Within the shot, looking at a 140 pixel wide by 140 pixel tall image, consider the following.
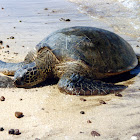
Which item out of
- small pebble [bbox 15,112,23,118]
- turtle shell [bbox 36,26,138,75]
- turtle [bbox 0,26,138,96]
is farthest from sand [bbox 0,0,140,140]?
turtle shell [bbox 36,26,138,75]

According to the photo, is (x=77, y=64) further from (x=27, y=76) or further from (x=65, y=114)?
(x=65, y=114)

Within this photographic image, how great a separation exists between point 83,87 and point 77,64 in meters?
0.43

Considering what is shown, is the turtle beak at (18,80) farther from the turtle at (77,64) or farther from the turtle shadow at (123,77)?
the turtle shadow at (123,77)

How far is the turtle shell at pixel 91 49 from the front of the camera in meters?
3.36

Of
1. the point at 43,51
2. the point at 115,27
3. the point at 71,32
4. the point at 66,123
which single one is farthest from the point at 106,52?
the point at 115,27

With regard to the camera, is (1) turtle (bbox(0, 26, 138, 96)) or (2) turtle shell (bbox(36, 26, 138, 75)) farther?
A: (2) turtle shell (bbox(36, 26, 138, 75))

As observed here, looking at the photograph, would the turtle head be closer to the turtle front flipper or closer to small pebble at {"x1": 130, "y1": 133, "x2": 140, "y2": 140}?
the turtle front flipper

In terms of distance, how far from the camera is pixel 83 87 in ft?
9.97

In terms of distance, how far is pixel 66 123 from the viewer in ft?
7.85

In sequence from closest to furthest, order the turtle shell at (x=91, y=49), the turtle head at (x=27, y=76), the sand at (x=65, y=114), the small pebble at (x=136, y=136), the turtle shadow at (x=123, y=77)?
1. the small pebble at (x=136, y=136)
2. the sand at (x=65, y=114)
3. the turtle head at (x=27, y=76)
4. the turtle shell at (x=91, y=49)
5. the turtle shadow at (x=123, y=77)

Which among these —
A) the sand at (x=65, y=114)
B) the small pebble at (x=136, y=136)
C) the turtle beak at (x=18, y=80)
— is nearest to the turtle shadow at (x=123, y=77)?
the sand at (x=65, y=114)

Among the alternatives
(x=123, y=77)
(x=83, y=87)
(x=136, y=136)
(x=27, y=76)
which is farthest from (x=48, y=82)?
(x=136, y=136)

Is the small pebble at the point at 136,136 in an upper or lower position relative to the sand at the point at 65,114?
upper

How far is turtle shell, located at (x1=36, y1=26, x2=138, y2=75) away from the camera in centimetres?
336
